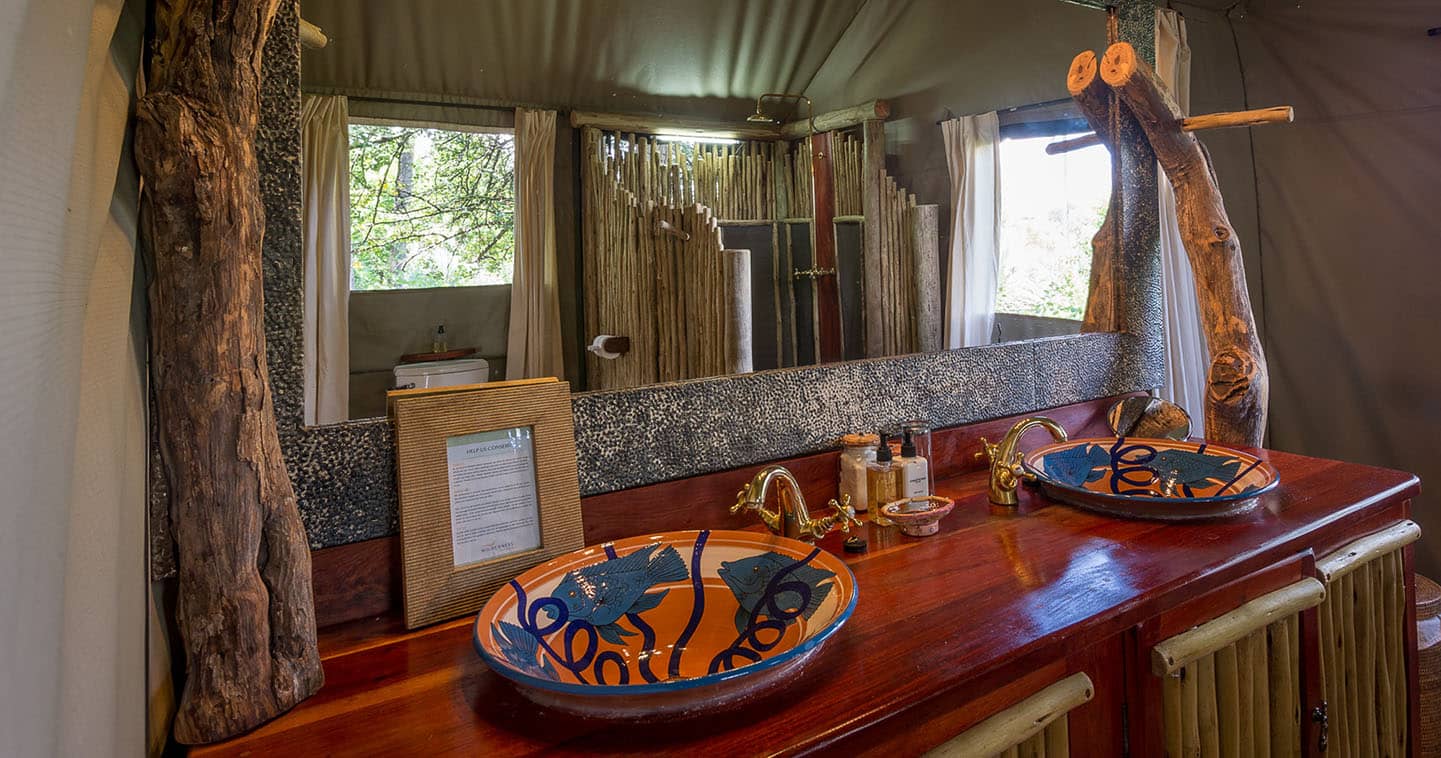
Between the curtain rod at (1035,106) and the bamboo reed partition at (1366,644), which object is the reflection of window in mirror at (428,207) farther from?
the bamboo reed partition at (1366,644)

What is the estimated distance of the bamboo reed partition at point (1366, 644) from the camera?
4.12 feet

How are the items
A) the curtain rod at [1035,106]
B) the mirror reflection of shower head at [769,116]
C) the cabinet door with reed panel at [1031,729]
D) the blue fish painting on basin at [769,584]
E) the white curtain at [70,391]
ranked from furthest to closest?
the curtain rod at [1035,106]
the mirror reflection of shower head at [769,116]
the blue fish painting on basin at [769,584]
the cabinet door with reed panel at [1031,729]
the white curtain at [70,391]

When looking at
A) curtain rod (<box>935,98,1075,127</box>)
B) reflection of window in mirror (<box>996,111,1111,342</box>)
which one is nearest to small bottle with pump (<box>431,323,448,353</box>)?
reflection of window in mirror (<box>996,111,1111,342</box>)

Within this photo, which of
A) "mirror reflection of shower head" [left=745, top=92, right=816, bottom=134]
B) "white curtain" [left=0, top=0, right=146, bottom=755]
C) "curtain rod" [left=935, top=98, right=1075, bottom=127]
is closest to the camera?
"white curtain" [left=0, top=0, right=146, bottom=755]

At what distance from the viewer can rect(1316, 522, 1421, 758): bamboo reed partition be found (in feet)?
4.12

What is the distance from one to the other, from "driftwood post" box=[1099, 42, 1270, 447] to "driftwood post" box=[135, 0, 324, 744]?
1.77 metres

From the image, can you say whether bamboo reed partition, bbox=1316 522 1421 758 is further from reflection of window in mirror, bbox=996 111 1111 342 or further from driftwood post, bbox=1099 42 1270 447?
reflection of window in mirror, bbox=996 111 1111 342

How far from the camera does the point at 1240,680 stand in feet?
3.63

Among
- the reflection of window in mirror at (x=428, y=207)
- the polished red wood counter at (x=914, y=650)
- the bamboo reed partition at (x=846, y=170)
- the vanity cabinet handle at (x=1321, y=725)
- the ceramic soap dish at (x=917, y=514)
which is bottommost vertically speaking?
the vanity cabinet handle at (x=1321, y=725)

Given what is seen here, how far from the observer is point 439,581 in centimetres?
98

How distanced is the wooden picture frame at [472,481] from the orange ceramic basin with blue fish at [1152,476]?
0.87 m

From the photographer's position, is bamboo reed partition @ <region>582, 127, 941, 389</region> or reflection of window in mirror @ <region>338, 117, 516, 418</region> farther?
bamboo reed partition @ <region>582, 127, 941, 389</region>

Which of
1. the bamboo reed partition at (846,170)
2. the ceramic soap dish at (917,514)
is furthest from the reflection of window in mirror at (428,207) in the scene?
the ceramic soap dish at (917,514)

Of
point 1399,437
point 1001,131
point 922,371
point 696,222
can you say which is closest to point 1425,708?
point 1399,437
